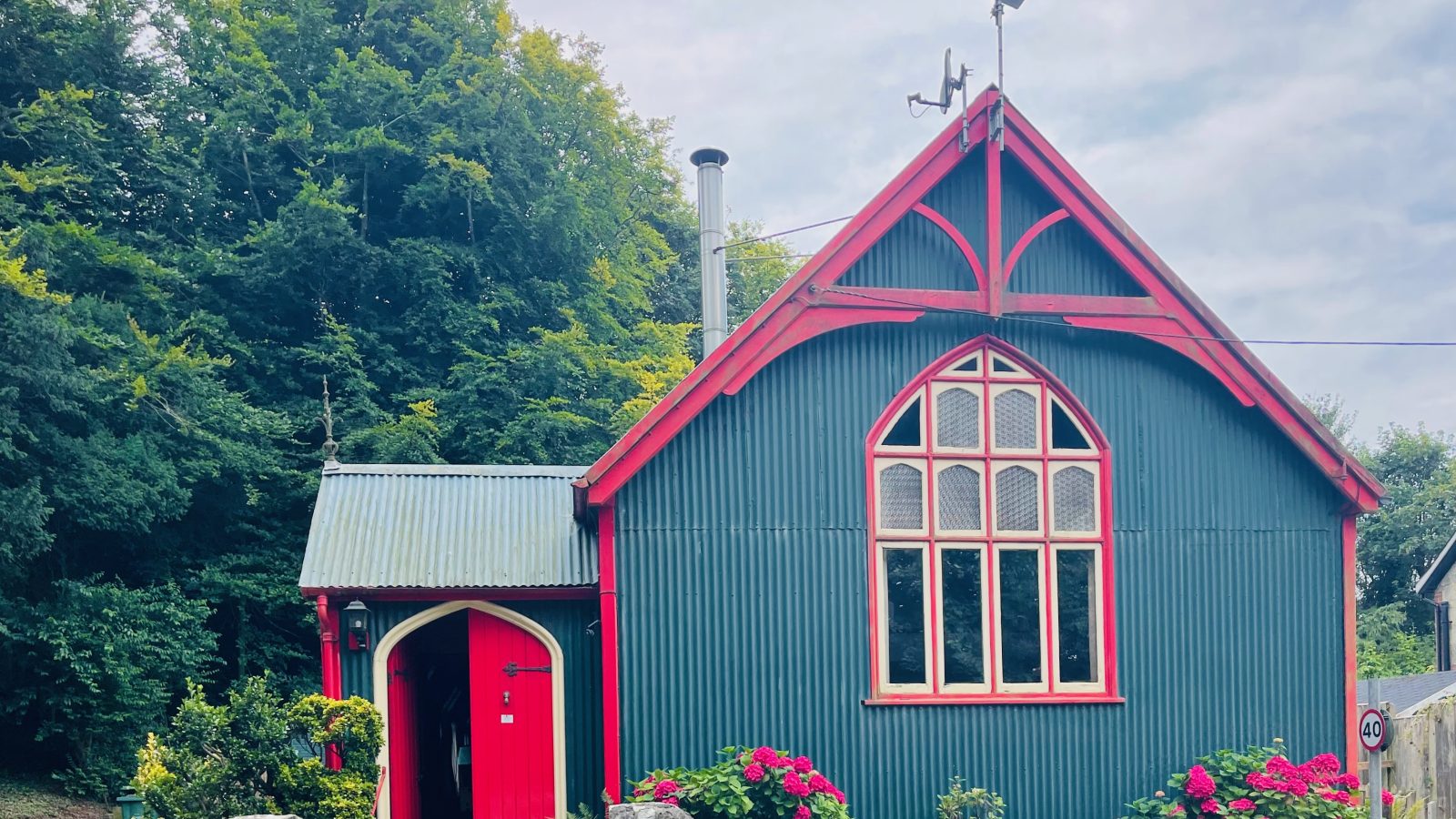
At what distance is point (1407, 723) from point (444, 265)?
18789 millimetres

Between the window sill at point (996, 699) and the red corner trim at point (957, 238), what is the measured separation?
374 centimetres

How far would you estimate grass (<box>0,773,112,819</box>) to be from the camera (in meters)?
16.0

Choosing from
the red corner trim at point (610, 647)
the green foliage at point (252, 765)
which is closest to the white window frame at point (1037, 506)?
the red corner trim at point (610, 647)

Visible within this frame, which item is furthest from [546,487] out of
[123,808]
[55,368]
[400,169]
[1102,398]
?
[400,169]

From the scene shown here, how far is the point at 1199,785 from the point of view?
10.3 meters

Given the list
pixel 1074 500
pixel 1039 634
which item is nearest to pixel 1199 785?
pixel 1039 634

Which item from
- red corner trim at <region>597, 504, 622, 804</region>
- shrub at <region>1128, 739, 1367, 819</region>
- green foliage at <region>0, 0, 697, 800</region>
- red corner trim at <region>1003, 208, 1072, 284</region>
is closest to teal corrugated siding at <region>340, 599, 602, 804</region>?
red corner trim at <region>597, 504, 622, 804</region>

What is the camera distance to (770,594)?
34.2ft

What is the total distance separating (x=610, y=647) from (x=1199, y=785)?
537 centimetres

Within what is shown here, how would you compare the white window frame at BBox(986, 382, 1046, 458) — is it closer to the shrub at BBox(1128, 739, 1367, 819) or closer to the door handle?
the shrub at BBox(1128, 739, 1367, 819)

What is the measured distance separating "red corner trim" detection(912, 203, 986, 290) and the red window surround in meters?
0.59

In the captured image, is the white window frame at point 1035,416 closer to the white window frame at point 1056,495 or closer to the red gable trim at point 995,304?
the white window frame at point 1056,495

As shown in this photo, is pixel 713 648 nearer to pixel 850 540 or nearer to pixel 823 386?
pixel 850 540

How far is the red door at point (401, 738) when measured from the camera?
36.6 feet
